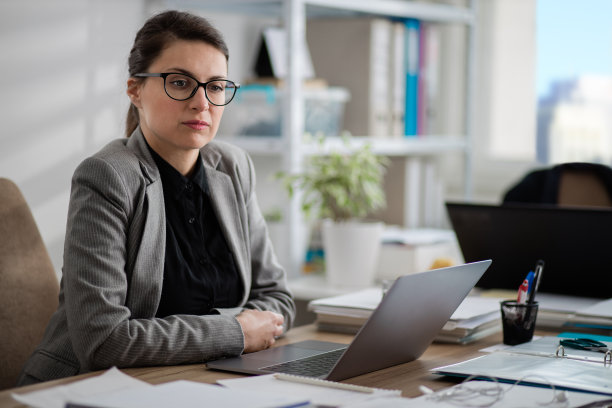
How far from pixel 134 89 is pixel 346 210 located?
1102 millimetres

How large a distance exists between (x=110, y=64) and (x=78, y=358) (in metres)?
1.40

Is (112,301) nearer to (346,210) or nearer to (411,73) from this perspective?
(346,210)

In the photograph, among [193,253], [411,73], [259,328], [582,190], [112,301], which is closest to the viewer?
[112,301]

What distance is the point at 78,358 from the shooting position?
1431 millimetres

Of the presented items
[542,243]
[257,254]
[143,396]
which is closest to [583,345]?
[542,243]

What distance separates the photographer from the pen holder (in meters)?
1.55

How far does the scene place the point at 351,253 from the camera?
2588 millimetres

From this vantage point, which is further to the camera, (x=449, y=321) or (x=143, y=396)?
(x=449, y=321)

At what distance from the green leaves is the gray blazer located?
0.86 metres

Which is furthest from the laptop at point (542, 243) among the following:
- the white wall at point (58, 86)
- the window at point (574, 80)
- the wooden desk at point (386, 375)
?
the window at point (574, 80)

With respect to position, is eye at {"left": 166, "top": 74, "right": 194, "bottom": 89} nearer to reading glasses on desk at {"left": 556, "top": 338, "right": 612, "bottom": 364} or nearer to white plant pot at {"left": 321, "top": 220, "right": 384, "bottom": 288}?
reading glasses on desk at {"left": 556, "top": 338, "right": 612, "bottom": 364}

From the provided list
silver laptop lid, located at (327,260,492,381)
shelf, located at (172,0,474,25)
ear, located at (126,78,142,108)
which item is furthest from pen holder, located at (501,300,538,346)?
shelf, located at (172,0,474,25)

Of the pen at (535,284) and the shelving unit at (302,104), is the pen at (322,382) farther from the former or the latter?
the shelving unit at (302,104)

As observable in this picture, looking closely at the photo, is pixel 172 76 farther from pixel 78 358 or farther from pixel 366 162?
pixel 366 162
